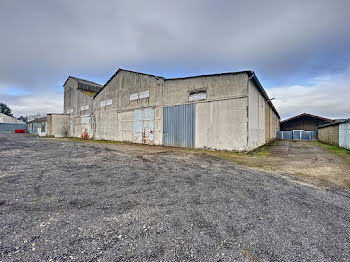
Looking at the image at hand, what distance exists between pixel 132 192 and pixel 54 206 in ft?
4.74

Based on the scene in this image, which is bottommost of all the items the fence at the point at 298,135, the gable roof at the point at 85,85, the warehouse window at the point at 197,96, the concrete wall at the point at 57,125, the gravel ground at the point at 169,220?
the gravel ground at the point at 169,220

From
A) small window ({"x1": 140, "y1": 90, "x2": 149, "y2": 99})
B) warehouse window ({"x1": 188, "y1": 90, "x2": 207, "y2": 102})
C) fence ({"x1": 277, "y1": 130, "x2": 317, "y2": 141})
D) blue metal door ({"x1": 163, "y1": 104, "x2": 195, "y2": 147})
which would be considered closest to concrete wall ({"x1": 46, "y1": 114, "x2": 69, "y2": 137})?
small window ({"x1": 140, "y1": 90, "x2": 149, "y2": 99})

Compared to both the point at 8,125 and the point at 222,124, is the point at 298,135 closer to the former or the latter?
the point at 222,124

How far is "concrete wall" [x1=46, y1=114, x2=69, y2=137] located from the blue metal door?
811 inches

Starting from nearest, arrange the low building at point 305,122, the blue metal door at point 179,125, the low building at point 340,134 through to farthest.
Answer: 1. the blue metal door at point 179,125
2. the low building at point 340,134
3. the low building at point 305,122

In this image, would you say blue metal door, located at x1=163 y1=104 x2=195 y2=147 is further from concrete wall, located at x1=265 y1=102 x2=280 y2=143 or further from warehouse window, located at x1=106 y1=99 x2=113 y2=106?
concrete wall, located at x1=265 y1=102 x2=280 y2=143

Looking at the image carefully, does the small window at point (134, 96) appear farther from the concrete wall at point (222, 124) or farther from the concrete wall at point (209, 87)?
the concrete wall at point (222, 124)


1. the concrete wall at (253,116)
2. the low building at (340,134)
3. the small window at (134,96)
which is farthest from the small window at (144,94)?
the low building at (340,134)

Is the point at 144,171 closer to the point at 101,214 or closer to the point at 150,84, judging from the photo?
the point at 101,214

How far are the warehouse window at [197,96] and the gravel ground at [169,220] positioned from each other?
789 cm

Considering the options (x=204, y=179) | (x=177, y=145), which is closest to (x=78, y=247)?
(x=204, y=179)

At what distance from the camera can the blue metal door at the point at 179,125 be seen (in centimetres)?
1212

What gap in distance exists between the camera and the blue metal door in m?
12.1

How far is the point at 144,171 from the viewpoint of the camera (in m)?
5.57
